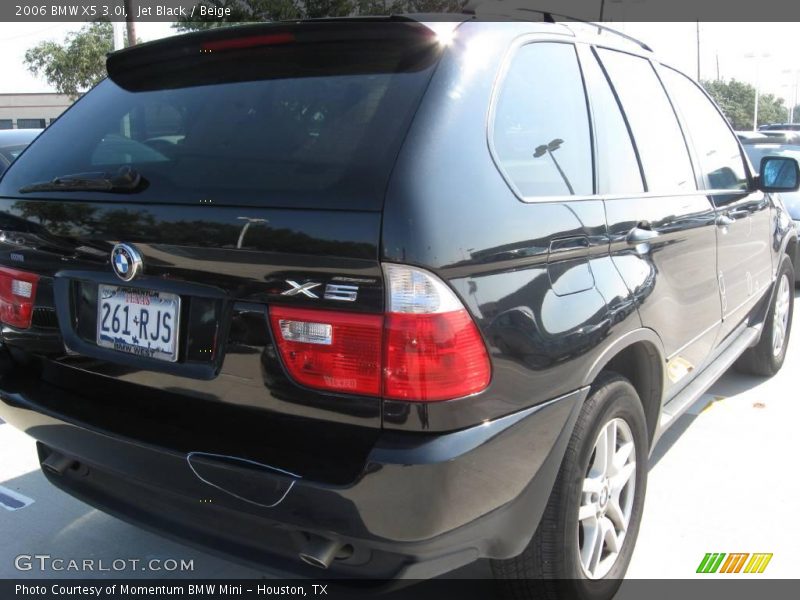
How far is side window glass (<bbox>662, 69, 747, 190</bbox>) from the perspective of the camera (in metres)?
3.42

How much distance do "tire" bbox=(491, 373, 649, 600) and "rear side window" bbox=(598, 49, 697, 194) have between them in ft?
2.99

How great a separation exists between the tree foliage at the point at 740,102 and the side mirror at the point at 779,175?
58.2m

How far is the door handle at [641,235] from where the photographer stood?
8.13ft

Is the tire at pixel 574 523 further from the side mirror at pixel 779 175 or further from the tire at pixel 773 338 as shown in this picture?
the tire at pixel 773 338

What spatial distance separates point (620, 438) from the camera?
2553 mm

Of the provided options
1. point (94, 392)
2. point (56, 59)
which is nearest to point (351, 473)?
point (94, 392)

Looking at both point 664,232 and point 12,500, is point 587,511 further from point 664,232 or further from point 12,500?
point 12,500

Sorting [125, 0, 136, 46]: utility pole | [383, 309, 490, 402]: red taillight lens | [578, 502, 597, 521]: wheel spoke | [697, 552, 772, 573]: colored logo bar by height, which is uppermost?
[125, 0, 136, 46]: utility pole

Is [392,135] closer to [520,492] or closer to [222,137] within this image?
[222,137]

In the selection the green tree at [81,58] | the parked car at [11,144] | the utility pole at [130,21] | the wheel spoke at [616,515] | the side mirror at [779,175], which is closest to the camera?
the wheel spoke at [616,515]

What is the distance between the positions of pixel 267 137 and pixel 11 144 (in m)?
5.03

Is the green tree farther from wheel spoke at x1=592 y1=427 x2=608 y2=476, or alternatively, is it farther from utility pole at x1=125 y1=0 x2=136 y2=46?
wheel spoke at x1=592 y1=427 x2=608 y2=476

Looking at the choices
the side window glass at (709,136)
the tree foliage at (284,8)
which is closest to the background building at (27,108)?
the tree foliage at (284,8)

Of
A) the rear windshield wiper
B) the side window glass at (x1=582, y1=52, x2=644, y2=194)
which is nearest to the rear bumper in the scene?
the rear windshield wiper
